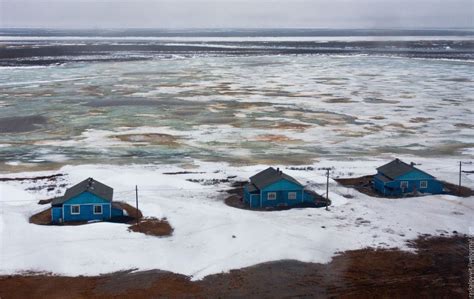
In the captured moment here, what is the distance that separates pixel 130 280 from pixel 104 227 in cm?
465

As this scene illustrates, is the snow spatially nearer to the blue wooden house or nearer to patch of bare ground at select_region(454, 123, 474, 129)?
the blue wooden house

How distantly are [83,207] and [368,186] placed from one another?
14.1 metres

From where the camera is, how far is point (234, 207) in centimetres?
2441

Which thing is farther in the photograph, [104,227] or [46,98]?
[46,98]

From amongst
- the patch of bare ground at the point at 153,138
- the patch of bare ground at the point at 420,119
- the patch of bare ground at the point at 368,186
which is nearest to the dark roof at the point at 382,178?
the patch of bare ground at the point at 368,186

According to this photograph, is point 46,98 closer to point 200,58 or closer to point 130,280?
point 130,280

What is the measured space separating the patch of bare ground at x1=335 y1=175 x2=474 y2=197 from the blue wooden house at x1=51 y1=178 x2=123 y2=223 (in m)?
12.1

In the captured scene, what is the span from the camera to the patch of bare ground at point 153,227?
69.7 feet

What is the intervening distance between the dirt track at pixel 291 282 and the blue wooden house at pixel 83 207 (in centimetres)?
504

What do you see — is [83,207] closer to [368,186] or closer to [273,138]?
[368,186]

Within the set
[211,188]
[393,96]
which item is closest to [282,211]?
[211,188]

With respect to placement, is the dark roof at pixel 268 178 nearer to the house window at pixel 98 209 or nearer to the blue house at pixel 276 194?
the blue house at pixel 276 194

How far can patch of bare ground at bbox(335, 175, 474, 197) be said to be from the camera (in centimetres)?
2653

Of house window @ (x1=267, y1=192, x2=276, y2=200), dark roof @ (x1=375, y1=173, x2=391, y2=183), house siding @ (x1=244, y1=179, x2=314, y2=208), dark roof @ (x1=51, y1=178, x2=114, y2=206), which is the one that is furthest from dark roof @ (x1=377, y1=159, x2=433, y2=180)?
dark roof @ (x1=51, y1=178, x2=114, y2=206)
